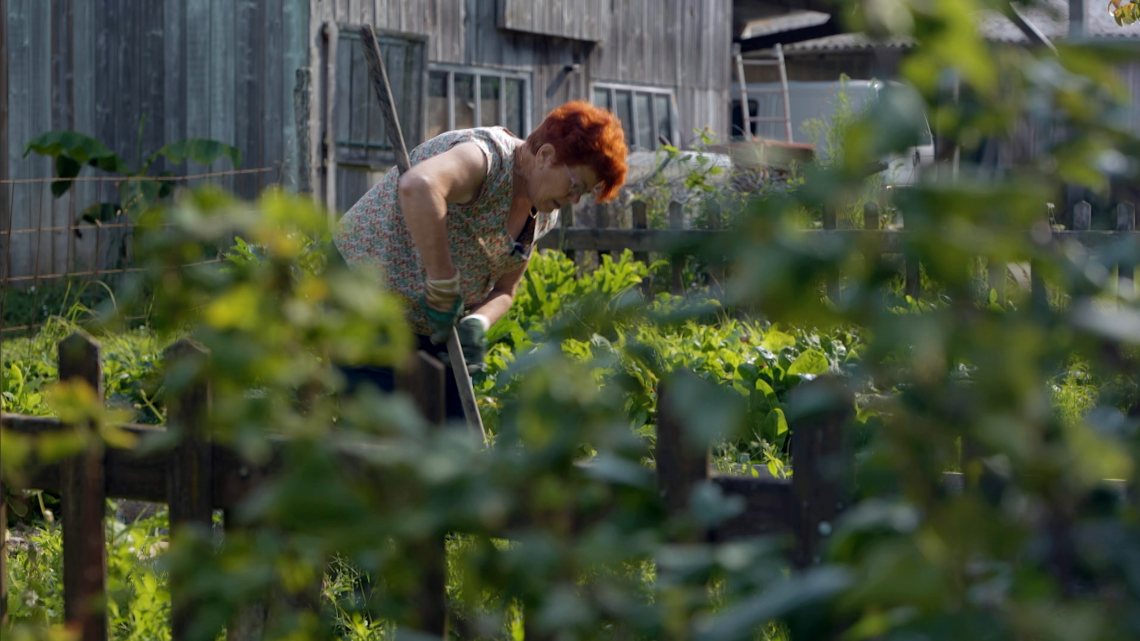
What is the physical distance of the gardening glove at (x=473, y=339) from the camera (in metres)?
3.42

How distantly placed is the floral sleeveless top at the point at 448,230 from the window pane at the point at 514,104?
750 cm

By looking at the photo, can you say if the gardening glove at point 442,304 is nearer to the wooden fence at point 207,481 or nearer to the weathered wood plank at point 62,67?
the wooden fence at point 207,481

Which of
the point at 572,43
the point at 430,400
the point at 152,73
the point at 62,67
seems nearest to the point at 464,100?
the point at 572,43

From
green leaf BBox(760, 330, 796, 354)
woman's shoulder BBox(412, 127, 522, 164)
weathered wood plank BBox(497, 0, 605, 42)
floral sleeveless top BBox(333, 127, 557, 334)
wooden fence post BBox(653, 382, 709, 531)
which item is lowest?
green leaf BBox(760, 330, 796, 354)

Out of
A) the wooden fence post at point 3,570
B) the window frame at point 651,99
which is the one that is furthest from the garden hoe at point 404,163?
the window frame at point 651,99

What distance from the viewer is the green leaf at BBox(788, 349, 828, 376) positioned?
408 centimetres

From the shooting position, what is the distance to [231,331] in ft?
3.04

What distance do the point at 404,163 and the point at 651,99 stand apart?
9.28 meters

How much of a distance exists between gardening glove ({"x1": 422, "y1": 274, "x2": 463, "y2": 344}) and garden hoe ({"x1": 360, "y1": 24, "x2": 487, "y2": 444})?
36mm

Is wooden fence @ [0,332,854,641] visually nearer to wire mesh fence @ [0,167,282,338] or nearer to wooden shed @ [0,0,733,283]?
wooden shed @ [0,0,733,283]

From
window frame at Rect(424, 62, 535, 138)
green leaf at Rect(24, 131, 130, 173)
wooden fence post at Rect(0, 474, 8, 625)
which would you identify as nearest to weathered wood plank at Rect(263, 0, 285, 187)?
green leaf at Rect(24, 131, 130, 173)

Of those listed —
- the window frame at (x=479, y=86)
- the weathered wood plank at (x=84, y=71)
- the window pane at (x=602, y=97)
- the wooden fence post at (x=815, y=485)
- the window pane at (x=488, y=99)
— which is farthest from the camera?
the window pane at (x=602, y=97)

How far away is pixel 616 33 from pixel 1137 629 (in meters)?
11.5

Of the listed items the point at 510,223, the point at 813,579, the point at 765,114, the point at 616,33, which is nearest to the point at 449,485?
the point at 813,579
